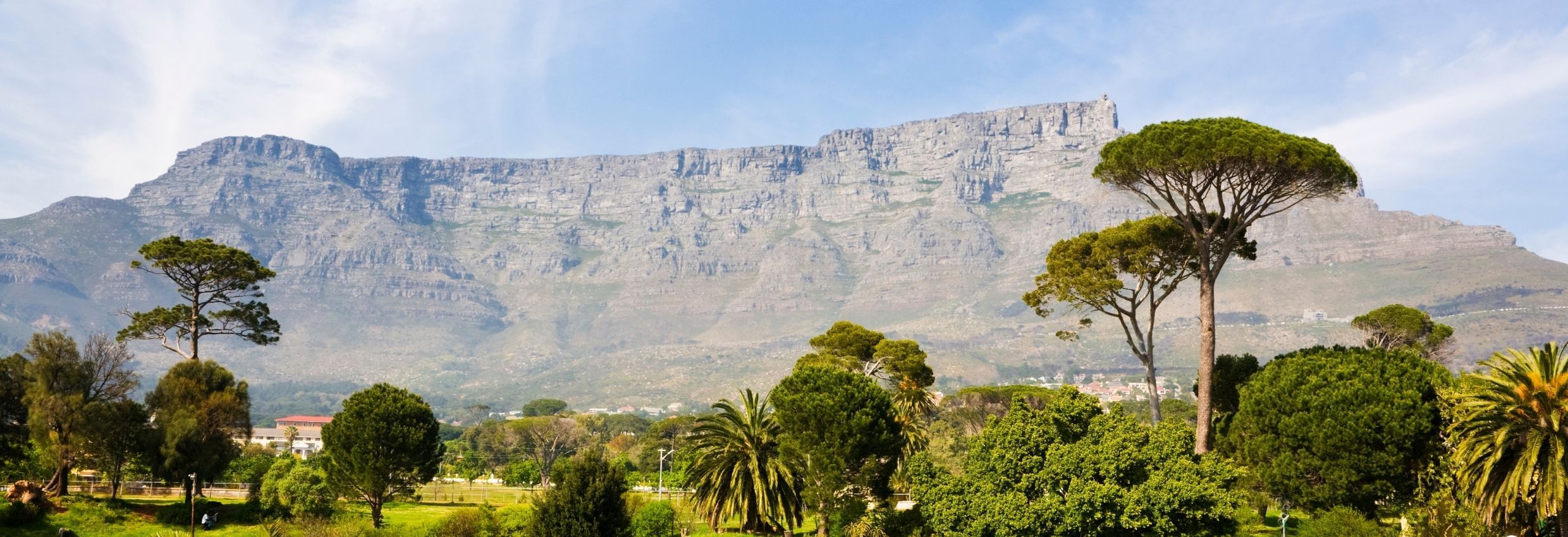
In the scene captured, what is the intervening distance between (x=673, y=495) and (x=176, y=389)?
33.1m

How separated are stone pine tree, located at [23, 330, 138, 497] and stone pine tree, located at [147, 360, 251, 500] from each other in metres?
2.79

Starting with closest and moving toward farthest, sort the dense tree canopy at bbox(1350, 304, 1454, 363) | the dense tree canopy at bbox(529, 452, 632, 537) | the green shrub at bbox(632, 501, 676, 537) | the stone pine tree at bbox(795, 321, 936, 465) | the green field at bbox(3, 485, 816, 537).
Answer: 1. the dense tree canopy at bbox(529, 452, 632, 537)
2. the green field at bbox(3, 485, 816, 537)
3. the green shrub at bbox(632, 501, 676, 537)
4. the stone pine tree at bbox(795, 321, 936, 465)
5. the dense tree canopy at bbox(1350, 304, 1454, 363)

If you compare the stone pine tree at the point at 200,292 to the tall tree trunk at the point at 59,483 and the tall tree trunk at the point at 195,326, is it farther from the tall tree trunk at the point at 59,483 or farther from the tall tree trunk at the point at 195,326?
the tall tree trunk at the point at 59,483

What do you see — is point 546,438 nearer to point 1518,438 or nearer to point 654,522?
point 654,522

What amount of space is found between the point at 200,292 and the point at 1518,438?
58.7 metres

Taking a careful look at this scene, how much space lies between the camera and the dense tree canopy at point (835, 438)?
36.7 metres

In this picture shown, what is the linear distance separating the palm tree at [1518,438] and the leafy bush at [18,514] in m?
51.2

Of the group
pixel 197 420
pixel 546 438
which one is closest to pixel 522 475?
pixel 546 438

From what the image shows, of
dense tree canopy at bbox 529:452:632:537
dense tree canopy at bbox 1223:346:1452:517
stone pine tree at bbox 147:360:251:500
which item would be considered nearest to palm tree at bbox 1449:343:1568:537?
dense tree canopy at bbox 1223:346:1452:517

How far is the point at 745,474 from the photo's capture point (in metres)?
39.8

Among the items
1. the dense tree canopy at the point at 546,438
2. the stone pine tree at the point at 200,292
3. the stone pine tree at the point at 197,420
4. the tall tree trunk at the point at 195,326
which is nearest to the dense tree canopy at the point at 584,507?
the stone pine tree at the point at 197,420

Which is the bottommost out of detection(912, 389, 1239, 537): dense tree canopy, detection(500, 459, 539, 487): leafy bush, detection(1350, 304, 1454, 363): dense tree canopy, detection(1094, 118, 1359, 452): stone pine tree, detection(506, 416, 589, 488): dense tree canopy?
detection(500, 459, 539, 487): leafy bush

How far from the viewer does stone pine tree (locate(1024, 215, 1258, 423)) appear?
41.6 meters

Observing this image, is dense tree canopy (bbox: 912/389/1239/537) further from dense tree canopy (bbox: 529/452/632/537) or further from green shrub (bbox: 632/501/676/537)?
green shrub (bbox: 632/501/676/537)
